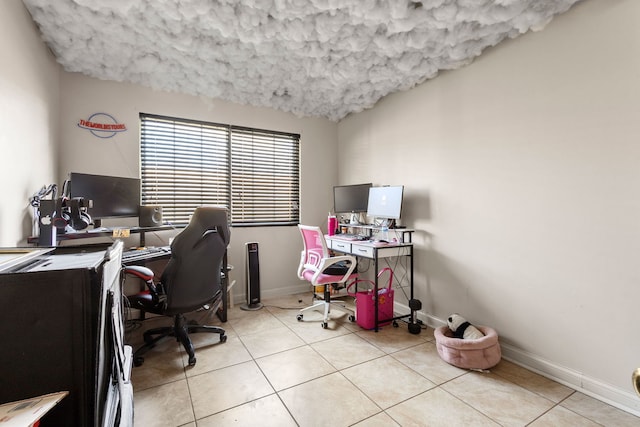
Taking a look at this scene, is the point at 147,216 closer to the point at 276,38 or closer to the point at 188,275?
the point at 188,275

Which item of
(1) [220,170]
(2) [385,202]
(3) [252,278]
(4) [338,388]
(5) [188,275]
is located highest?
(1) [220,170]

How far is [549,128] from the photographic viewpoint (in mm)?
2045

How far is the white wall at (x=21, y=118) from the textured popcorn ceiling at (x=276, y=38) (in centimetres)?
23

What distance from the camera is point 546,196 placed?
2.06 metres

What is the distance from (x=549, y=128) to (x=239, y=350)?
2.95m

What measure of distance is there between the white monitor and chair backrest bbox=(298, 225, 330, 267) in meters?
0.76

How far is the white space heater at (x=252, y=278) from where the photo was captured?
134 inches

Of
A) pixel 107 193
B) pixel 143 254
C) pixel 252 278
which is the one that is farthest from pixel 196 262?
pixel 252 278

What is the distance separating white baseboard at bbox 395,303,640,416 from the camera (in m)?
1.68

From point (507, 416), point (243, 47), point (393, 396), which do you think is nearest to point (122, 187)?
point (243, 47)

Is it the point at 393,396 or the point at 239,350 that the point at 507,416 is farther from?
the point at 239,350

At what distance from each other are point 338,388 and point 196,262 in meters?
1.36

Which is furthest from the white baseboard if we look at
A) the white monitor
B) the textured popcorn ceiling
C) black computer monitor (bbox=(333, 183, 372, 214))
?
the textured popcorn ceiling

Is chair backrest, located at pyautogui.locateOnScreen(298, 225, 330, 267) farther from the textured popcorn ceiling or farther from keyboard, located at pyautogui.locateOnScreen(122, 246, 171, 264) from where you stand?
the textured popcorn ceiling
